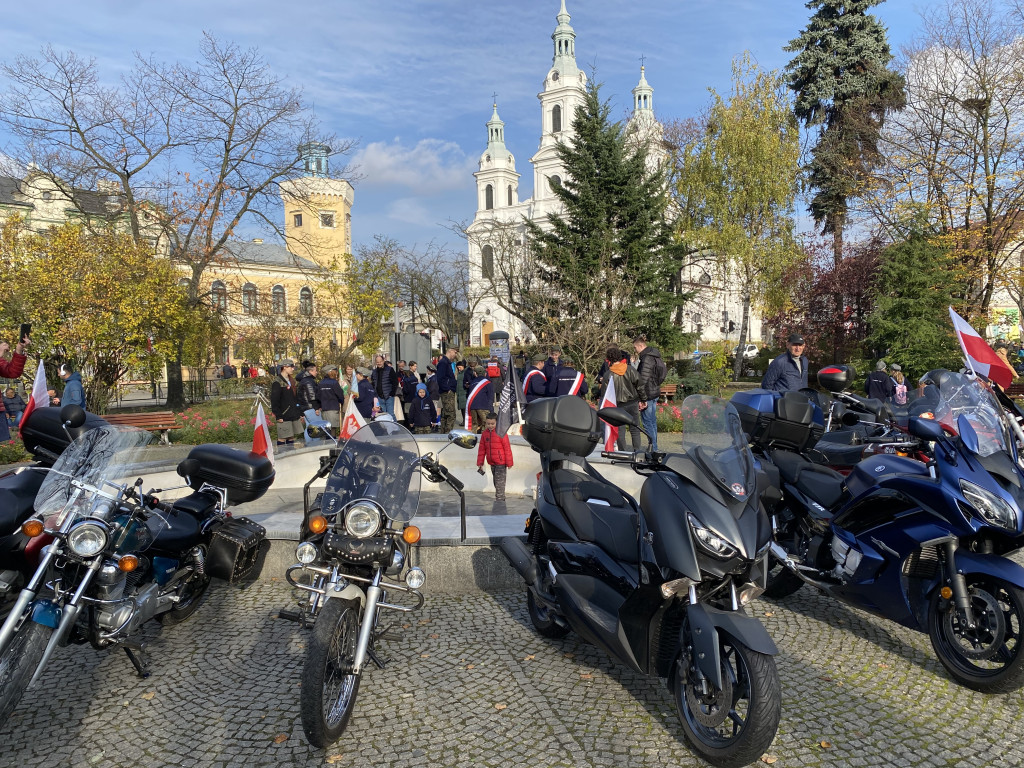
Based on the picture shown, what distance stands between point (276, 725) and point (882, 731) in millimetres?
2803

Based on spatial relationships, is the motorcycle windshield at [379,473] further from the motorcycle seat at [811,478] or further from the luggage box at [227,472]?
the motorcycle seat at [811,478]

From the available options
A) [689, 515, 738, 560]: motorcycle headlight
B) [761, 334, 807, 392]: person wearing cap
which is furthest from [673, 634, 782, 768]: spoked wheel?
[761, 334, 807, 392]: person wearing cap

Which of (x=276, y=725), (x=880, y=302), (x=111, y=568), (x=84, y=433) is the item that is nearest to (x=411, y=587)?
(x=276, y=725)

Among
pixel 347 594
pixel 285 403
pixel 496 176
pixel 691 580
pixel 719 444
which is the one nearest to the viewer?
pixel 691 580

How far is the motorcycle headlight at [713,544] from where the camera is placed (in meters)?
2.81

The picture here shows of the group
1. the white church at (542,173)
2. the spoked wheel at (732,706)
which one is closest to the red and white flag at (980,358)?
the spoked wheel at (732,706)

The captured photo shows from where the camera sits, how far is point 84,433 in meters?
3.70


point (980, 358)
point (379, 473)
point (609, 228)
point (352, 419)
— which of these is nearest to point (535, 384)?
point (352, 419)

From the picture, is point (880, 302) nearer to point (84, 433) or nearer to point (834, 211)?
point (834, 211)

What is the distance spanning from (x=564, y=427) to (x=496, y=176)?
7152 cm

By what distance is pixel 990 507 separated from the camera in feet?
11.0

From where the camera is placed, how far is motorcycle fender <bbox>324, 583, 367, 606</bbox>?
3.05 meters

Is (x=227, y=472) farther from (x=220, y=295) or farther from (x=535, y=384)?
(x=220, y=295)

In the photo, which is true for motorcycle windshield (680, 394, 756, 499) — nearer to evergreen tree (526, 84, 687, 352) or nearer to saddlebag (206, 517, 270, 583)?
saddlebag (206, 517, 270, 583)
